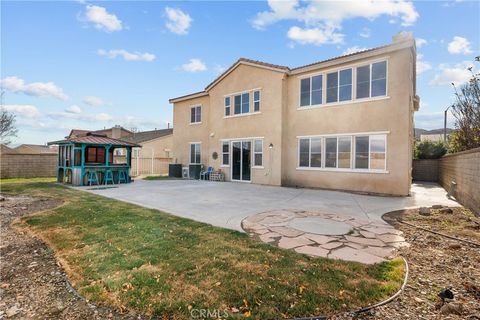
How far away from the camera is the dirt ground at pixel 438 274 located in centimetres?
274

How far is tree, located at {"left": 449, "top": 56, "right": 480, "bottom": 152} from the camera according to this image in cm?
1407

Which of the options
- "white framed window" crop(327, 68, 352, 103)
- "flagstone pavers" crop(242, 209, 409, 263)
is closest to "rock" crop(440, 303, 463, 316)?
"flagstone pavers" crop(242, 209, 409, 263)

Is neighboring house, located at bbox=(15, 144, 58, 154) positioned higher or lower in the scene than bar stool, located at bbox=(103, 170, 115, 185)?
higher

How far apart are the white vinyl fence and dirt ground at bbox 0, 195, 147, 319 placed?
1748 cm

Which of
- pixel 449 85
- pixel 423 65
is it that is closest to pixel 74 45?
pixel 423 65

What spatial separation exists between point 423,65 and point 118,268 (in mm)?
19519

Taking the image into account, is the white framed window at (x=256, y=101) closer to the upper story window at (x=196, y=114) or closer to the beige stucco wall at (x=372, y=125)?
the beige stucco wall at (x=372, y=125)

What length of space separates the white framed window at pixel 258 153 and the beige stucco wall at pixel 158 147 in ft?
52.7

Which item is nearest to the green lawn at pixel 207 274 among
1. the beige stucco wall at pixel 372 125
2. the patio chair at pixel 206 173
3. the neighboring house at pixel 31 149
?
the beige stucco wall at pixel 372 125

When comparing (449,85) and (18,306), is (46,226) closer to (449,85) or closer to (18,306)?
(18,306)

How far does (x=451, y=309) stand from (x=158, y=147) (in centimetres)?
2898

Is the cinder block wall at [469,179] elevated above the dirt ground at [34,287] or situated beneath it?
elevated above

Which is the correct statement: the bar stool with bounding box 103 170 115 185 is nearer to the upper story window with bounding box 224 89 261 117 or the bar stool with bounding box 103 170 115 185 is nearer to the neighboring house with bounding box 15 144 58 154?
the upper story window with bounding box 224 89 261 117

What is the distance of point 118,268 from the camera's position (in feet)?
12.3
